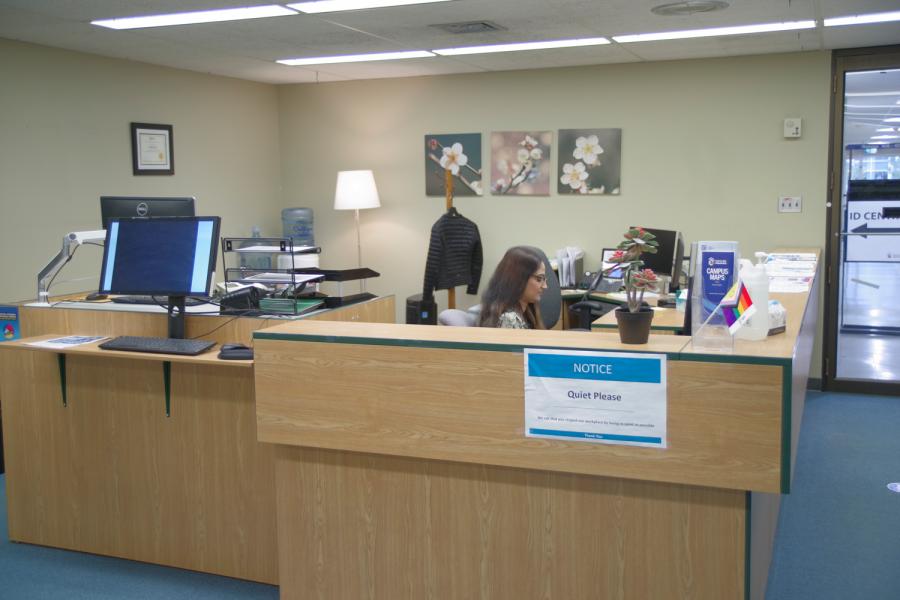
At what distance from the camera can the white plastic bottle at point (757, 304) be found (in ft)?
7.52

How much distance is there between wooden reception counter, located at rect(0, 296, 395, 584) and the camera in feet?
10.7

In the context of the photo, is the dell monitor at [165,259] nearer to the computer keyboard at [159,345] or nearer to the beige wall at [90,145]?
the computer keyboard at [159,345]

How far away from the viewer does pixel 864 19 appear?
15.7ft

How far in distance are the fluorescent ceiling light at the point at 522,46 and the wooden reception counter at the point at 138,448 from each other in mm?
2504

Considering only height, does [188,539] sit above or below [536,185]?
below

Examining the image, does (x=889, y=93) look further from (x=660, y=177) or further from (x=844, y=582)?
(x=844, y=582)

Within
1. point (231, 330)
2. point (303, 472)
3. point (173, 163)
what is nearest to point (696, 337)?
point (303, 472)

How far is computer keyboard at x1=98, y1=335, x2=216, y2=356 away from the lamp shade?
373 cm

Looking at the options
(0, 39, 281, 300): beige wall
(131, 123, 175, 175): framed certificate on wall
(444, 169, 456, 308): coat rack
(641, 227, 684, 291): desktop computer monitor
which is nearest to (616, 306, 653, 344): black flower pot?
(641, 227, 684, 291): desktop computer monitor

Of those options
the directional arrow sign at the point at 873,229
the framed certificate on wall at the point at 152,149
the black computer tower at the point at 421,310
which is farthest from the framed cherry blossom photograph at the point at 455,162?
the directional arrow sign at the point at 873,229

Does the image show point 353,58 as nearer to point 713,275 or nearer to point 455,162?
point 455,162

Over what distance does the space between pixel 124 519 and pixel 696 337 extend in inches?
98.3

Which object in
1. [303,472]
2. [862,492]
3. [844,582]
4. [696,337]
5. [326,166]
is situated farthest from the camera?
[326,166]

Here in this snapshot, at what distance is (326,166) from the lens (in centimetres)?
746
